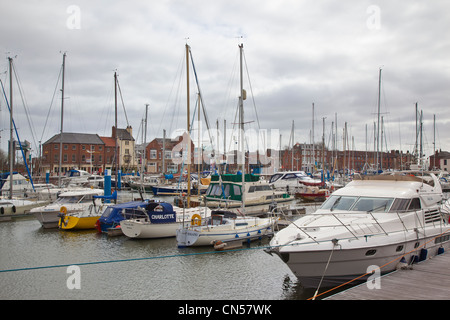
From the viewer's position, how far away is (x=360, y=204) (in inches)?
544

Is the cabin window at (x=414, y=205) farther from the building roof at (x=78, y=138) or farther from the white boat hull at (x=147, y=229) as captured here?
the building roof at (x=78, y=138)

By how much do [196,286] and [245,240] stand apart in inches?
268

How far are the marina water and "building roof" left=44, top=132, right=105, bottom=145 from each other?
59911 mm

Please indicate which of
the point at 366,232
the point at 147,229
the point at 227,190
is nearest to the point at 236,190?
the point at 227,190

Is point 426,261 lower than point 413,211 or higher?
lower

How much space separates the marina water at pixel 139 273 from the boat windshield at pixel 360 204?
330cm

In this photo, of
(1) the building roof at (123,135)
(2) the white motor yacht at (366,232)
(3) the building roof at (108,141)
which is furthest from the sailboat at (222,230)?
(1) the building roof at (123,135)

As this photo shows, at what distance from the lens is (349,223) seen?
41.3ft

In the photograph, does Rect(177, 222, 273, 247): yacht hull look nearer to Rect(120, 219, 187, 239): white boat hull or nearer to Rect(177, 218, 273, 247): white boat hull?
Rect(177, 218, 273, 247): white boat hull

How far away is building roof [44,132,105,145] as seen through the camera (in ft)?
254

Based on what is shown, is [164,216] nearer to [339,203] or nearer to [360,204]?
[339,203]

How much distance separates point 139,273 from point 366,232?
9311mm

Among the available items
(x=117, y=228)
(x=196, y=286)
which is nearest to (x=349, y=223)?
(x=196, y=286)

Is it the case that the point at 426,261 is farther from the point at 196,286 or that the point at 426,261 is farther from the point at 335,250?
the point at 196,286
